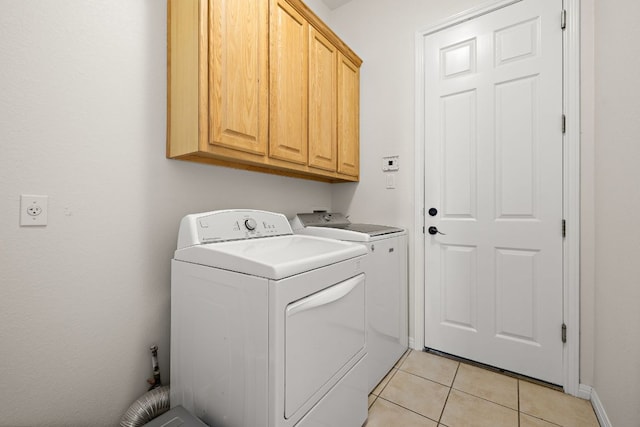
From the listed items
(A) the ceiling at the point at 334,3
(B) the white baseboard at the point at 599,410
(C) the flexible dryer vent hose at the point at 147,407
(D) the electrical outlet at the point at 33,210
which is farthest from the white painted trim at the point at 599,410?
(A) the ceiling at the point at 334,3

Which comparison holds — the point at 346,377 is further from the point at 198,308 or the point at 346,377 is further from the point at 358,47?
the point at 358,47

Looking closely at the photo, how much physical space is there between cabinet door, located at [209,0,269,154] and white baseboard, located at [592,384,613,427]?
2158 millimetres

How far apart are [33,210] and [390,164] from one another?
82.0 inches

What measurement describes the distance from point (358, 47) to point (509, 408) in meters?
2.81

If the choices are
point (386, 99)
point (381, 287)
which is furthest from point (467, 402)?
point (386, 99)

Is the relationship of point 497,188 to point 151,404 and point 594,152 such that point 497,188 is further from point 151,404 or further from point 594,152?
point 151,404

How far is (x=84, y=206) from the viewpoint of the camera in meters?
1.07

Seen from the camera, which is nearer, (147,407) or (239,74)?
(147,407)

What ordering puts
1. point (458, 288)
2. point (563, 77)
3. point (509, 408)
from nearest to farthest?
point (509, 408)
point (563, 77)
point (458, 288)

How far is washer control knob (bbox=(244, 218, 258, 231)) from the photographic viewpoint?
4.58 feet

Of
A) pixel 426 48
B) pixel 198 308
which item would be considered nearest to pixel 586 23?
pixel 426 48

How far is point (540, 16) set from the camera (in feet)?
5.47

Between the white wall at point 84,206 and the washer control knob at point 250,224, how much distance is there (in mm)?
324

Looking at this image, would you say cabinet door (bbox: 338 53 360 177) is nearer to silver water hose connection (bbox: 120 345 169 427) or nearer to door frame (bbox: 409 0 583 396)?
door frame (bbox: 409 0 583 396)
